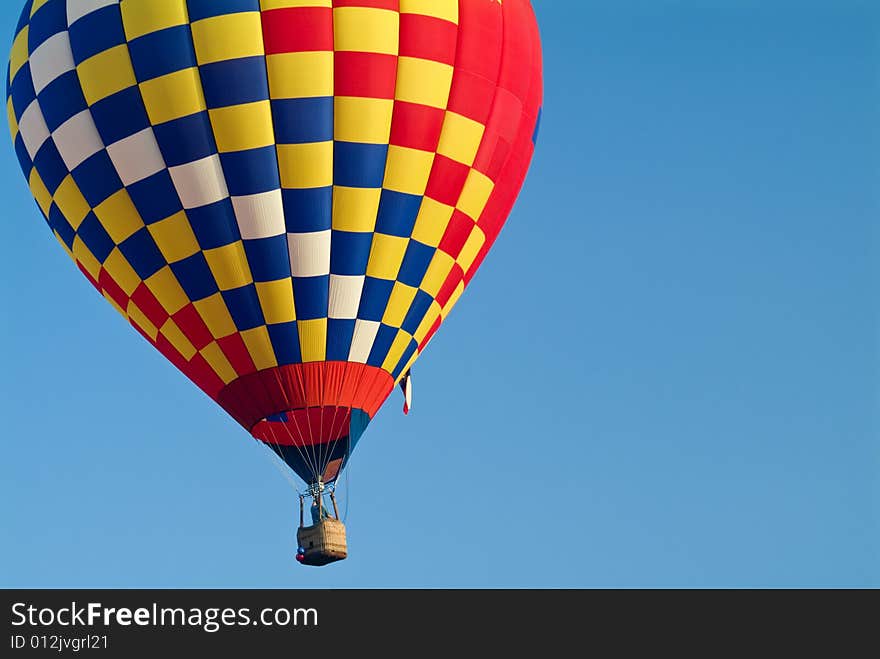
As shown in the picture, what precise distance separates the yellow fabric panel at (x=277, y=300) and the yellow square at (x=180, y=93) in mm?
1565

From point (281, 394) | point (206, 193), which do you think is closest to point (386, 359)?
point (281, 394)

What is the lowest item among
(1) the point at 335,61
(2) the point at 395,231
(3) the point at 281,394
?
(3) the point at 281,394

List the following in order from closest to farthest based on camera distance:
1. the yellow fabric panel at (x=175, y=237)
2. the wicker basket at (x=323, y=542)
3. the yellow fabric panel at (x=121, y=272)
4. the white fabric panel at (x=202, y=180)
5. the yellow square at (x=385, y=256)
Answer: the wicker basket at (x=323, y=542) → the white fabric panel at (x=202, y=180) → the yellow fabric panel at (x=175, y=237) → the yellow square at (x=385, y=256) → the yellow fabric panel at (x=121, y=272)

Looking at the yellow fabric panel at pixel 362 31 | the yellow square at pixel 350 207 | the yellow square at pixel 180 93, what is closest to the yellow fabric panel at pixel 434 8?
the yellow fabric panel at pixel 362 31

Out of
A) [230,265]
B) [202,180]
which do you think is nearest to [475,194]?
[230,265]

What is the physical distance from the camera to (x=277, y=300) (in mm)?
17875

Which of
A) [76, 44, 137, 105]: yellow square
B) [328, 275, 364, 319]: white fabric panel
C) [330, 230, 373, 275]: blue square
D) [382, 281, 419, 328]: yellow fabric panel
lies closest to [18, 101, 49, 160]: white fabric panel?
[76, 44, 137, 105]: yellow square

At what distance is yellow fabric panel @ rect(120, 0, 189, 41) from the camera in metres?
17.8

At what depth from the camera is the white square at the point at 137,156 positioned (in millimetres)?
17875

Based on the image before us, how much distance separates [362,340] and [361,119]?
1873 millimetres

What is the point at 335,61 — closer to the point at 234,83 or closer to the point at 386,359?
the point at 234,83

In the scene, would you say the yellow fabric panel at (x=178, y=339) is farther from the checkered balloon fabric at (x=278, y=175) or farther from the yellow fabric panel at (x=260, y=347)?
the yellow fabric panel at (x=260, y=347)

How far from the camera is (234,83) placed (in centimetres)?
1769

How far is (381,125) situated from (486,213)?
155 centimetres
